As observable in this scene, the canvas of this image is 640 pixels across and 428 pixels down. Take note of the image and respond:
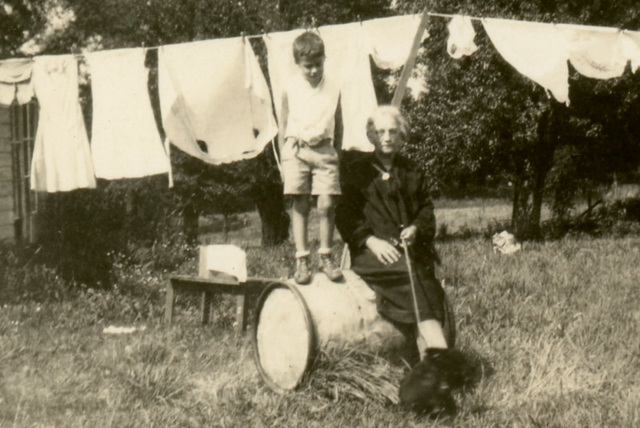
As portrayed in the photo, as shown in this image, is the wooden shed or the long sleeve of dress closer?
the long sleeve of dress

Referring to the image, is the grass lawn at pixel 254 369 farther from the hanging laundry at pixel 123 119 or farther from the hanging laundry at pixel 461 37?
the hanging laundry at pixel 461 37

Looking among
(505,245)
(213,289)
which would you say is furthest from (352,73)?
(505,245)

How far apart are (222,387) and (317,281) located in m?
0.89

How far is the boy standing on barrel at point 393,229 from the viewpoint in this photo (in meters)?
5.49

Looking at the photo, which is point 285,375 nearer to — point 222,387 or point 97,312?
point 222,387

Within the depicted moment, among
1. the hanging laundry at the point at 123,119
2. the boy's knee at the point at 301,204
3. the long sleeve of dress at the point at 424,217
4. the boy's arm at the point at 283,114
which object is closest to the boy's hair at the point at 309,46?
the boy's arm at the point at 283,114

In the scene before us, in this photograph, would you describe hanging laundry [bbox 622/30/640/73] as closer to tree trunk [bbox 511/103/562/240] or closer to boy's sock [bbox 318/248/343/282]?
boy's sock [bbox 318/248/343/282]

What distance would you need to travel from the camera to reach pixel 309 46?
19.8ft

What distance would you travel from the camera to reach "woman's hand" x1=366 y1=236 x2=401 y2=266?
5570 mm

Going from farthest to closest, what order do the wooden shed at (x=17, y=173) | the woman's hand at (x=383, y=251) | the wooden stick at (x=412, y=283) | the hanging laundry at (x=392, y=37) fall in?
the wooden shed at (x=17, y=173) < the hanging laundry at (x=392, y=37) < the woman's hand at (x=383, y=251) < the wooden stick at (x=412, y=283)

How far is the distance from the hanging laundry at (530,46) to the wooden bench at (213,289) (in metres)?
2.85

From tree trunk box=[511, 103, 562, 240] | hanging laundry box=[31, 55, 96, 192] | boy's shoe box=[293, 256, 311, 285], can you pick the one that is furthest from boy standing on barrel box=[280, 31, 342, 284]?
tree trunk box=[511, 103, 562, 240]

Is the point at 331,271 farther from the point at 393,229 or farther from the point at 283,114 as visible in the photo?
the point at 283,114

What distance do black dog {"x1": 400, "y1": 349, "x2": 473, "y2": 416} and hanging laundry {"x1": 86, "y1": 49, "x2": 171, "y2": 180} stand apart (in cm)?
391
